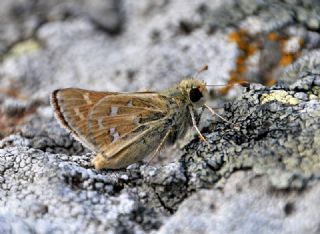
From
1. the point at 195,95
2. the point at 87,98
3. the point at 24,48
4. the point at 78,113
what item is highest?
the point at 24,48

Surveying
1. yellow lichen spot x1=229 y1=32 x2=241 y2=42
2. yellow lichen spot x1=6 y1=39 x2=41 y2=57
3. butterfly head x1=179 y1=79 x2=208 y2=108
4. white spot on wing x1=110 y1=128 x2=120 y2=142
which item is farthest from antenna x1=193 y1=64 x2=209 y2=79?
yellow lichen spot x1=6 y1=39 x2=41 y2=57

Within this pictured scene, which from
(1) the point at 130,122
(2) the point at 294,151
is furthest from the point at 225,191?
(1) the point at 130,122

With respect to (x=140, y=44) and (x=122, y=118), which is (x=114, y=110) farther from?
(x=140, y=44)

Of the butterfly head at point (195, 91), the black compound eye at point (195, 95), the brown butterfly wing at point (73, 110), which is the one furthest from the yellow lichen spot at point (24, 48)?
the black compound eye at point (195, 95)

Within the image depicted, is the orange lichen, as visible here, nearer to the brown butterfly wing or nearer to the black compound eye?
the black compound eye

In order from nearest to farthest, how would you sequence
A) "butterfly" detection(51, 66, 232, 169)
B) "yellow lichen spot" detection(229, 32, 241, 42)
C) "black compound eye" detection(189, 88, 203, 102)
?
"butterfly" detection(51, 66, 232, 169) < "black compound eye" detection(189, 88, 203, 102) < "yellow lichen spot" detection(229, 32, 241, 42)

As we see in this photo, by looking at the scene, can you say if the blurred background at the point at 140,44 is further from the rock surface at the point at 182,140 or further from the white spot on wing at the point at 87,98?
the white spot on wing at the point at 87,98

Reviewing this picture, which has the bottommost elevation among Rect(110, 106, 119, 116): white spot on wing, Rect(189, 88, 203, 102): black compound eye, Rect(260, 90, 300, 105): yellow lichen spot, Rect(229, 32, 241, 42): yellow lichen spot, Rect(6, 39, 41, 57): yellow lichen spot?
Rect(260, 90, 300, 105): yellow lichen spot

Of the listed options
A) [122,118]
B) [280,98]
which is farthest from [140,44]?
[280,98]

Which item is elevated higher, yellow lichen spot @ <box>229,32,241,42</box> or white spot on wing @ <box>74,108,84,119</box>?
yellow lichen spot @ <box>229,32,241,42</box>
